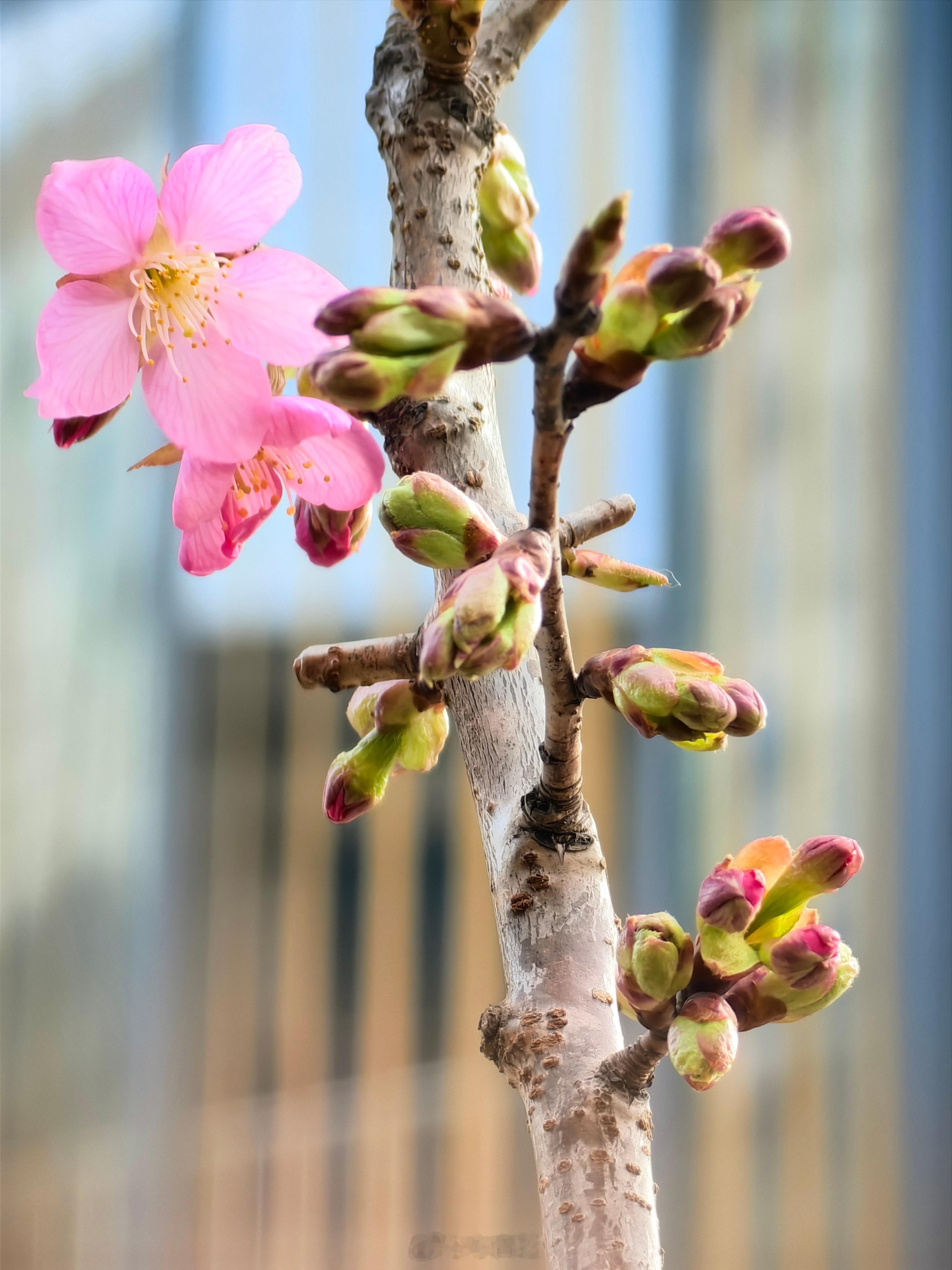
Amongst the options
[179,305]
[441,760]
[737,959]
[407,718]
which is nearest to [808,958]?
[737,959]

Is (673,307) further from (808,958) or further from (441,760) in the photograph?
(441,760)

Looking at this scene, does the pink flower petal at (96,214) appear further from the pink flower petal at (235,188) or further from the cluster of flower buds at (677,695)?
the cluster of flower buds at (677,695)

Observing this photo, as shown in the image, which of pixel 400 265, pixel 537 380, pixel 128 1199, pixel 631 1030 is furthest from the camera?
pixel 631 1030

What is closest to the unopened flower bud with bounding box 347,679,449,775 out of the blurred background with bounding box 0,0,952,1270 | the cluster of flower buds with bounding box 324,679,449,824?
the cluster of flower buds with bounding box 324,679,449,824

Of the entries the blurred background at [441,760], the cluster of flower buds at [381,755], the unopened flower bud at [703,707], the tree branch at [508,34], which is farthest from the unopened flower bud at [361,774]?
the blurred background at [441,760]

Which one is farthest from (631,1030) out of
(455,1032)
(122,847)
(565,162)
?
(565,162)

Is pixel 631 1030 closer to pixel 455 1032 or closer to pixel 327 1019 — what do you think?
pixel 455 1032

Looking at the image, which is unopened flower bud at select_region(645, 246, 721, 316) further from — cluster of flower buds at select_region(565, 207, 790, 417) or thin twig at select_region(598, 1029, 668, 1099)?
thin twig at select_region(598, 1029, 668, 1099)
